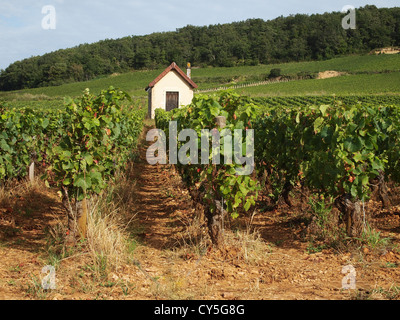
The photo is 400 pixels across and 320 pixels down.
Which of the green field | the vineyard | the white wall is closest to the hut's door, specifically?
the white wall

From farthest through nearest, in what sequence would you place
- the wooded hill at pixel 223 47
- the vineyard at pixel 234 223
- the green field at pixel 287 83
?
the wooded hill at pixel 223 47, the green field at pixel 287 83, the vineyard at pixel 234 223

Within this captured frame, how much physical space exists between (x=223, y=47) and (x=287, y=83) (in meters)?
32.3

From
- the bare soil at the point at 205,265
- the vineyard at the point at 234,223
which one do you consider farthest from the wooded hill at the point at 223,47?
the vineyard at the point at 234,223

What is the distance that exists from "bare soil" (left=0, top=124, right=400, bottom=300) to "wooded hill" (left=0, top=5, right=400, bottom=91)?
68209mm

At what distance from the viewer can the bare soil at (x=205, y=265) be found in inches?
137

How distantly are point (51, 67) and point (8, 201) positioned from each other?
68475mm

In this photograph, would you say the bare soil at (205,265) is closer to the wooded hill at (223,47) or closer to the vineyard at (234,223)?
the vineyard at (234,223)

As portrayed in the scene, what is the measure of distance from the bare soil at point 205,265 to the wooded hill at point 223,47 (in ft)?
224

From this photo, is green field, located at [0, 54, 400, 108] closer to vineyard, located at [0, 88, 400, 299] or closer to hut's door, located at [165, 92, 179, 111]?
hut's door, located at [165, 92, 179, 111]

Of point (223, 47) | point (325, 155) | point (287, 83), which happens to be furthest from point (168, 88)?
point (223, 47)

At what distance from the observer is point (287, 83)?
164ft

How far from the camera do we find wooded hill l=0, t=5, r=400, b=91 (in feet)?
226

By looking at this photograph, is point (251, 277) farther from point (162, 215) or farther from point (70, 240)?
point (162, 215)
